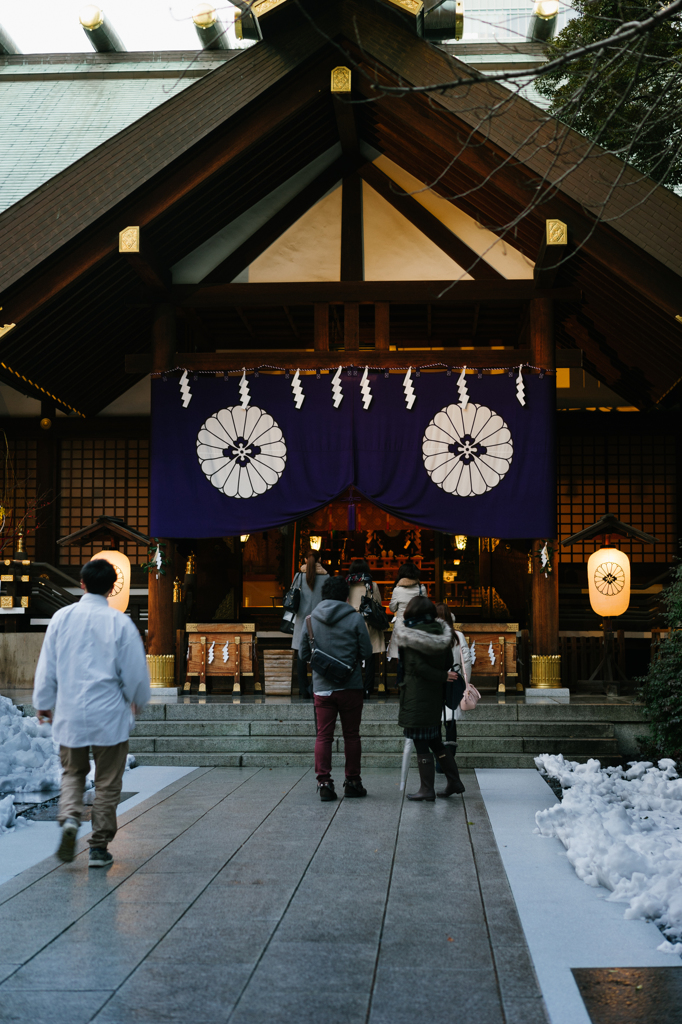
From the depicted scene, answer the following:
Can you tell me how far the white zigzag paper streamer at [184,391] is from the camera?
39.5 ft

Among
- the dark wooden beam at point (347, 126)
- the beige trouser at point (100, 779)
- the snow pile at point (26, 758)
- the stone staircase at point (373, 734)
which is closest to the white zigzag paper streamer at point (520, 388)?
the dark wooden beam at point (347, 126)

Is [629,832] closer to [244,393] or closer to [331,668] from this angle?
[331,668]

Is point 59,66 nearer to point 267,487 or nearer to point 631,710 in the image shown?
point 267,487

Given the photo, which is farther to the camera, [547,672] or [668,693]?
[547,672]

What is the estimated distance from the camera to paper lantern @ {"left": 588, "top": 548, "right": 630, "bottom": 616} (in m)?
12.0

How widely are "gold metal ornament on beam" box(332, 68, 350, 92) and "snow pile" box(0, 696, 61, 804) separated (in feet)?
25.9

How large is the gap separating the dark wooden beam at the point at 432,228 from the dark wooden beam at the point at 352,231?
0.87ft

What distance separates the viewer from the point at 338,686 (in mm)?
7566

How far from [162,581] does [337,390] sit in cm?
340

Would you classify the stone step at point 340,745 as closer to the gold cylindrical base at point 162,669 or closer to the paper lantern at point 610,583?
the gold cylindrical base at point 162,669

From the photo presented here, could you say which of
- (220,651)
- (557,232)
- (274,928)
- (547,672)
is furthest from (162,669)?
(274,928)

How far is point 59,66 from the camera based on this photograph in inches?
755

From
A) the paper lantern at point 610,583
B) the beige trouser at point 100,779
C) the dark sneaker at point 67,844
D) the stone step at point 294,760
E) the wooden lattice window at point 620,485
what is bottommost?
the stone step at point 294,760

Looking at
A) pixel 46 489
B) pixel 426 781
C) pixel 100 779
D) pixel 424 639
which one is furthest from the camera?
pixel 46 489
